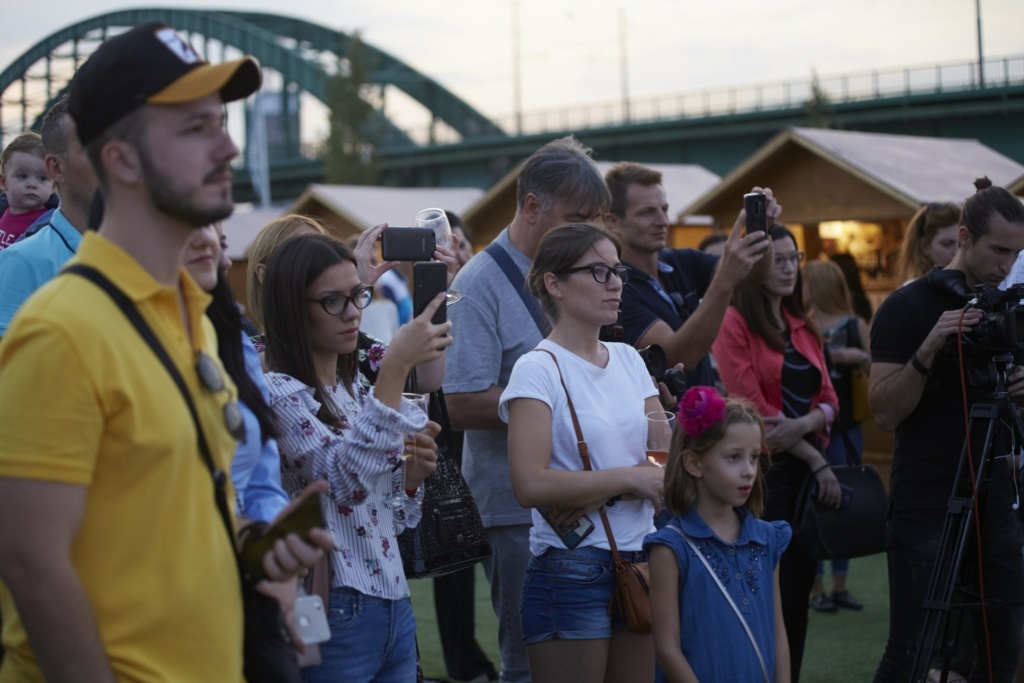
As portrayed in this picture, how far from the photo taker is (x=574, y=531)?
3.23 meters

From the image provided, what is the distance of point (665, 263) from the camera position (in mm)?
4898

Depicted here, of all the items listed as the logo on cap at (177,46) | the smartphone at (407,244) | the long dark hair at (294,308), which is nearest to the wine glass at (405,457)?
the long dark hair at (294,308)

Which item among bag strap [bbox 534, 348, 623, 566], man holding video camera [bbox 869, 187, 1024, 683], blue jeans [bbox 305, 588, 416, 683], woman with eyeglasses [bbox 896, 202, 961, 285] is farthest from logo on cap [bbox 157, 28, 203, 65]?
woman with eyeglasses [bbox 896, 202, 961, 285]

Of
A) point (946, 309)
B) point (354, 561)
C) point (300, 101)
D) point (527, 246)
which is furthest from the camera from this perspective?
point (300, 101)

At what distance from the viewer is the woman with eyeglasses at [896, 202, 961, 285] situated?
5246 millimetres

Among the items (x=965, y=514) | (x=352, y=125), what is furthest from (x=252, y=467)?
(x=352, y=125)

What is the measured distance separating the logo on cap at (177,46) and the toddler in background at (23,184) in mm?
2402

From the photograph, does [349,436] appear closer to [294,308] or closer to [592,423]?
[294,308]

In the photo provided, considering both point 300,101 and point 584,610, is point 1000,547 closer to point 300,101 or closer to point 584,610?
point 584,610

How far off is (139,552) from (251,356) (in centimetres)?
61

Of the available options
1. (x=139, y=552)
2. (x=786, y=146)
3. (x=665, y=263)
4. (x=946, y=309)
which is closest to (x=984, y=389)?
(x=946, y=309)

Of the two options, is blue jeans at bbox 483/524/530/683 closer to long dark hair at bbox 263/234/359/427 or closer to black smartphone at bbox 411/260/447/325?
long dark hair at bbox 263/234/359/427

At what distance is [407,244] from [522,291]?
947 mm

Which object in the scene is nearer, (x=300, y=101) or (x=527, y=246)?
(x=527, y=246)
